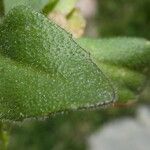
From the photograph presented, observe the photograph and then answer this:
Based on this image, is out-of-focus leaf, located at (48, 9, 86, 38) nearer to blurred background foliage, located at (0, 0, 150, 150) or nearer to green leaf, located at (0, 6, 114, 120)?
green leaf, located at (0, 6, 114, 120)

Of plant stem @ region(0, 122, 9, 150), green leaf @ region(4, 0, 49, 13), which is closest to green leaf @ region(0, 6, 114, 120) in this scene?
green leaf @ region(4, 0, 49, 13)

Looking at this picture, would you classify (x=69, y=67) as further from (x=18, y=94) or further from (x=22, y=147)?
A: (x=22, y=147)

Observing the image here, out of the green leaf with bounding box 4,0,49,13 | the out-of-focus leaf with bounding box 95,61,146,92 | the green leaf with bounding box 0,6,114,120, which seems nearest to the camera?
the green leaf with bounding box 0,6,114,120

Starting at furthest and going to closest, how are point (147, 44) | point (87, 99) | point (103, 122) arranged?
point (103, 122)
point (147, 44)
point (87, 99)

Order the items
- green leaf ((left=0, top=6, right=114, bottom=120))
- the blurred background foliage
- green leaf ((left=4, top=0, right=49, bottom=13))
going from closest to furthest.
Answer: green leaf ((left=0, top=6, right=114, bottom=120)), green leaf ((left=4, top=0, right=49, bottom=13)), the blurred background foliage

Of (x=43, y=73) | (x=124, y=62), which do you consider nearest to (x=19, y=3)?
(x=43, y=73)

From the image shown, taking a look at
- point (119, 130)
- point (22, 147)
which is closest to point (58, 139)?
point (22, 147)
